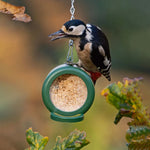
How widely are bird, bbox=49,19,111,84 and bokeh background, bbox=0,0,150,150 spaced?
5.50 feet

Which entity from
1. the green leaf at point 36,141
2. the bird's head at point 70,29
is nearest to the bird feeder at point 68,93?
the bird's head at point 70,29

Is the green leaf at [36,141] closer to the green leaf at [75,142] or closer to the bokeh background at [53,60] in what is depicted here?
the green leaf at [75,142]

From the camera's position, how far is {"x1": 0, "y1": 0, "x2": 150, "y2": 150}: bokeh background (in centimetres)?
426

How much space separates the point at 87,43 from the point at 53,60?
8.22 feet

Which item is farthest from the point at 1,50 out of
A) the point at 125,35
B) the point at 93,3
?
the point at 125,35

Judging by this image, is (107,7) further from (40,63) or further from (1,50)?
(1,50)

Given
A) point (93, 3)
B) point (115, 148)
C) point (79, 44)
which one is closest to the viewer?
point (79, 44)

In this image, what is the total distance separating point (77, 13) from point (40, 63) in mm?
888

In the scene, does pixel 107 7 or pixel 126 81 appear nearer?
pixel 126 81

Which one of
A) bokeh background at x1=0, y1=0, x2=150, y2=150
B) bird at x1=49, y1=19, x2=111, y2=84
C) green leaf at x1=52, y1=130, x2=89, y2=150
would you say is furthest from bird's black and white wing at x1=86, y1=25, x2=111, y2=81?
bokeh background at x1=0, y1=0, x2=150, y2=150

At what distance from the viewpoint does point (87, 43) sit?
89.8 inches

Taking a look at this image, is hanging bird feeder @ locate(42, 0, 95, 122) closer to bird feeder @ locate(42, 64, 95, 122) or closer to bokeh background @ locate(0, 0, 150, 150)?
bird feeder @ locate(42, 64, 95, 122)

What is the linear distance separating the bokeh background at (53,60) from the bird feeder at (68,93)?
1589 millimetres

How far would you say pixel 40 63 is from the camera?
4.85 metres
